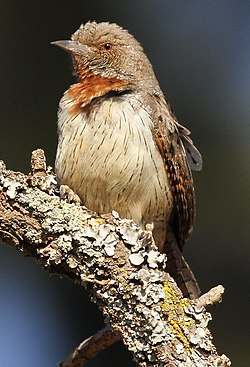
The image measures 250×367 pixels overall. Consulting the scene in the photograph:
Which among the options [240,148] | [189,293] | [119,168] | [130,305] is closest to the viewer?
[130,305]

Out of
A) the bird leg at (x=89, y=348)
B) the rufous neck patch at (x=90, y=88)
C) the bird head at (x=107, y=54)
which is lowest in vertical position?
the bird leg at (x=89, y=348)

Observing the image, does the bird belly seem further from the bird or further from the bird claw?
the bird claw

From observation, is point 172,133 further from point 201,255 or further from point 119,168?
point 201,255

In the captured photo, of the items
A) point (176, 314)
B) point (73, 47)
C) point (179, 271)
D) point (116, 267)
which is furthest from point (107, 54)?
point (176, 314)

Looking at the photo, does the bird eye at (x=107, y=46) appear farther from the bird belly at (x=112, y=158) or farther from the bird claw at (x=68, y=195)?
the bird claw at (x=68, y=195)

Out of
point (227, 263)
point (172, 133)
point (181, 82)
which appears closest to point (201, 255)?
point (227, 263)

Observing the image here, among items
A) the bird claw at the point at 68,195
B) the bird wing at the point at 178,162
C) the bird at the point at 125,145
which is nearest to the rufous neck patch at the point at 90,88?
the bird at the point at 125,145

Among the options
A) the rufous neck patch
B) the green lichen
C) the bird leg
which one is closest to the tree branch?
the green lichen
